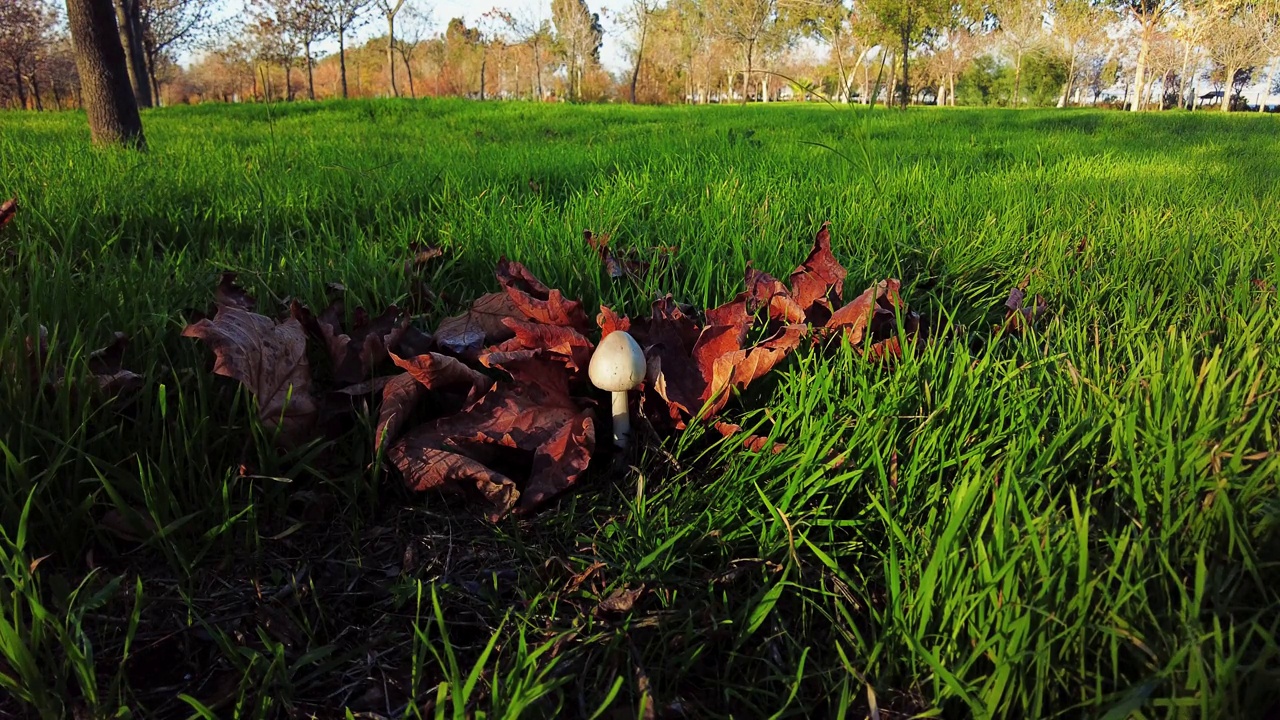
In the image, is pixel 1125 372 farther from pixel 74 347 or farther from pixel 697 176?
pixel 697 176

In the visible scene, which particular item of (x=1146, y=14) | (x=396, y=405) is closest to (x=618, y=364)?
(x=396, y=405)

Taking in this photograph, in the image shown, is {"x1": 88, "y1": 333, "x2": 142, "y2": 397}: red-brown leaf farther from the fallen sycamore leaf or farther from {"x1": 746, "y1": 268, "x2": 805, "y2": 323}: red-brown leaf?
the fallen sycamore leaf

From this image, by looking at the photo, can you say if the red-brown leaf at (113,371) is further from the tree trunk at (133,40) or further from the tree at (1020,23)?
the tree at (1020,23)

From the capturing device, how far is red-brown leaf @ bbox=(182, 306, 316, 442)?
132 centimetres

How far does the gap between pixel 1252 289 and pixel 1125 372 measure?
3.54 feet

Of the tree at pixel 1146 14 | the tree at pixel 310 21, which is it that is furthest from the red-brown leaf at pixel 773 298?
the tree at pixel 1146 14

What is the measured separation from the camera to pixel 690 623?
3.42 feet

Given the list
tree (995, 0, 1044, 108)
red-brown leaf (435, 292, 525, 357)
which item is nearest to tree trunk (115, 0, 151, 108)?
red-brown leaf (435, 292, 525, 357)

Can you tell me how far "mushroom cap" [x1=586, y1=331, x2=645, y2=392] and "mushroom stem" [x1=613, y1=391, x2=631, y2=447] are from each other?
0.07 meters

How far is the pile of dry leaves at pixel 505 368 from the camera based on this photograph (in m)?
1.37

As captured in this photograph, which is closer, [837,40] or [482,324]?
[482,324]

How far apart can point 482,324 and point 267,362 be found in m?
0.50

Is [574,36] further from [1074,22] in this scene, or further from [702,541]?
[702,541]

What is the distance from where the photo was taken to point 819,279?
1.96 meters
